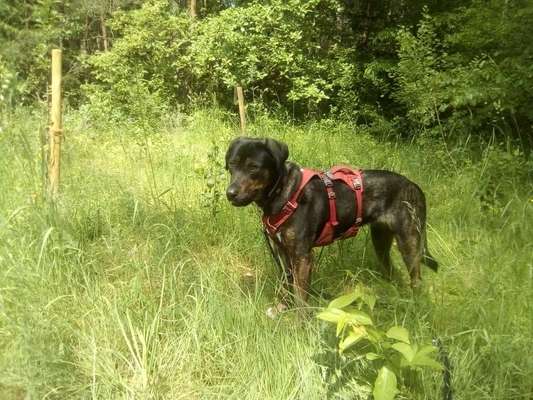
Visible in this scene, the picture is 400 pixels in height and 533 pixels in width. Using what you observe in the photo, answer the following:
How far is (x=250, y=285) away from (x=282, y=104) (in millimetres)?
7189

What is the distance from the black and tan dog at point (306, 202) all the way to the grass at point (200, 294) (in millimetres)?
225

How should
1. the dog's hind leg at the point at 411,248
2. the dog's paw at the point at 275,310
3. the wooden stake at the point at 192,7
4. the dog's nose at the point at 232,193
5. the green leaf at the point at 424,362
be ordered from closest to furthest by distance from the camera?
the green leaf at the point at 424,362 < the dog's paw at the point at 275,310 < the dog's nose at the point at 232,193 < the dog's hind leg at the point at 411,248 < the wooden stake at the point at 192,7

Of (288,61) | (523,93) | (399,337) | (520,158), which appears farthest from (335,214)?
(288,61)

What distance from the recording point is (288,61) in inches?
359

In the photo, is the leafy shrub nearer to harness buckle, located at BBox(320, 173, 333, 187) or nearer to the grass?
the grass

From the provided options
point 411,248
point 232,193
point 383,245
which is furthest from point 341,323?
point 383,245

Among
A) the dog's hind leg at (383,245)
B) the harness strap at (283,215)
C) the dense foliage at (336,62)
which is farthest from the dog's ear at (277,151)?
the dense foliage at (336,62)

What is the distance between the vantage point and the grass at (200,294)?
→ 6.96ft

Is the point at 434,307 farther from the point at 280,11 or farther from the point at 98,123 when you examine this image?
the point at 280,11

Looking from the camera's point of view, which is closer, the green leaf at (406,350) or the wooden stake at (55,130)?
the green leaf at (406,350)

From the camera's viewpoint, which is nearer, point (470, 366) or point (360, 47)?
point (470, 366)

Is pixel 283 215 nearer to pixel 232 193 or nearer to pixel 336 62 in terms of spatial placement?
pixel 232 193

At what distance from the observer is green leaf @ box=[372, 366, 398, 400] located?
1604mm

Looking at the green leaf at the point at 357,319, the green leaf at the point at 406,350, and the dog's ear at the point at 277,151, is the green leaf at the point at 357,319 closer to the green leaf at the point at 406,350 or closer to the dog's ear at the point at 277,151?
the green leaf at the point at 406,350
